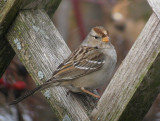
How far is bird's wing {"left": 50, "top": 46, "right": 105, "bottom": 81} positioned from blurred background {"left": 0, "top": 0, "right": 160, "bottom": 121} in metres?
0.43

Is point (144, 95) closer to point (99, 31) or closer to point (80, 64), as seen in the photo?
point (80, 64)

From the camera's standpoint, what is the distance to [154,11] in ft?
6.63

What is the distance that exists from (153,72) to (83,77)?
2.93 feet

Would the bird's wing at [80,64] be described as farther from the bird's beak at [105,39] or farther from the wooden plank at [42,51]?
the bird's beak at [105,39]

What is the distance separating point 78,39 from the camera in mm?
4539

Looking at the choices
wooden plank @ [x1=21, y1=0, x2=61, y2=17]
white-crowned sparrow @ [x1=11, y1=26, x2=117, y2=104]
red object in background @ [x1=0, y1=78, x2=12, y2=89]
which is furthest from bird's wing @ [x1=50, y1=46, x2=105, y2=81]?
red object in background @ [x1=0, y1=78, x2=12, y2=89]

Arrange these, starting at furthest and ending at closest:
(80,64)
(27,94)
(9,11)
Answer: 1. (80,64)
2. (9,11)
3. (27,94)

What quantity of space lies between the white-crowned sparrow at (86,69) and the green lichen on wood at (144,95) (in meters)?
0.60

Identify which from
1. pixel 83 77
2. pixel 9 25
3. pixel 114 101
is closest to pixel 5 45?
pixel 9 25

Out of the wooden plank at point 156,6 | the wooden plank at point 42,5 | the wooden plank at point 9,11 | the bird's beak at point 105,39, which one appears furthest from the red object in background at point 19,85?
the wooden plank at point 156,6

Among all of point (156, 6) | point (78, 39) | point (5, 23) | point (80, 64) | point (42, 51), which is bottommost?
point (156, 6)

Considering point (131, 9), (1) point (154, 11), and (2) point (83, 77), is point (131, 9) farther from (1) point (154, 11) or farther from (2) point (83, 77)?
(1) point (154, 11)

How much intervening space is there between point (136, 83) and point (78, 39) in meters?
2.60

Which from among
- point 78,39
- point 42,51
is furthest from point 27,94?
point 78,39
